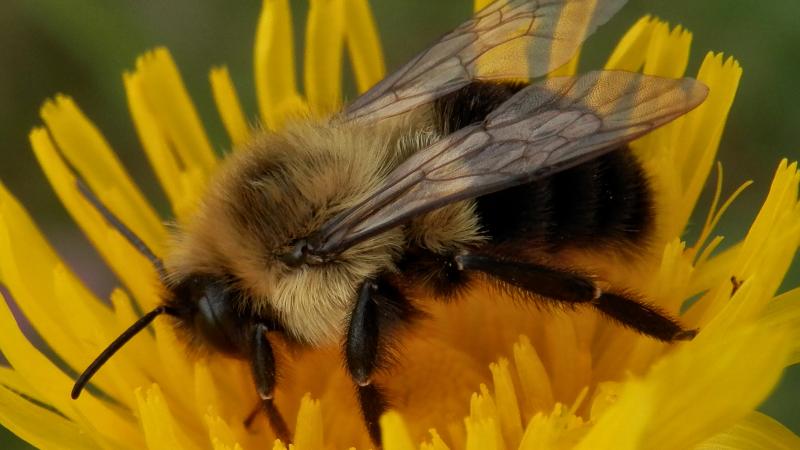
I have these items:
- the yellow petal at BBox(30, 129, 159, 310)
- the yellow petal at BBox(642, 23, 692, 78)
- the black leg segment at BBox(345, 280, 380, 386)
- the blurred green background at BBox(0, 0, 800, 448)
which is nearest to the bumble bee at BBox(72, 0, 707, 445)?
the black leg segment at BBox(345, 280, 380, 386)

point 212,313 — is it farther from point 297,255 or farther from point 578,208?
point 578,208

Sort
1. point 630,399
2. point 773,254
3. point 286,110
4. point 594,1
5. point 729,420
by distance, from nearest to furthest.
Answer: point 630,399 → point 729,420 → point 773,254 → point 594,1 → point 286,110

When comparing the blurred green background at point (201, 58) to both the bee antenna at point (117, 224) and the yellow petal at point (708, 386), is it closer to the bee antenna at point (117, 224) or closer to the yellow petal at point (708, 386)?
the bee antenna at point (117, 224)

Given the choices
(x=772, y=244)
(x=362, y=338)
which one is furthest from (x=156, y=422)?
(x=772, y=244)

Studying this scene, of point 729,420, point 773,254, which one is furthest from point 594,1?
point 729,420

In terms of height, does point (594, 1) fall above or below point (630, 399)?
above

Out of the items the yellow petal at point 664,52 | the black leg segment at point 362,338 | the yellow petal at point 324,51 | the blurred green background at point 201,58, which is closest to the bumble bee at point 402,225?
the black leg segment at point 362,338

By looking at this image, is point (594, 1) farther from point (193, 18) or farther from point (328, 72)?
point (193, 18)
